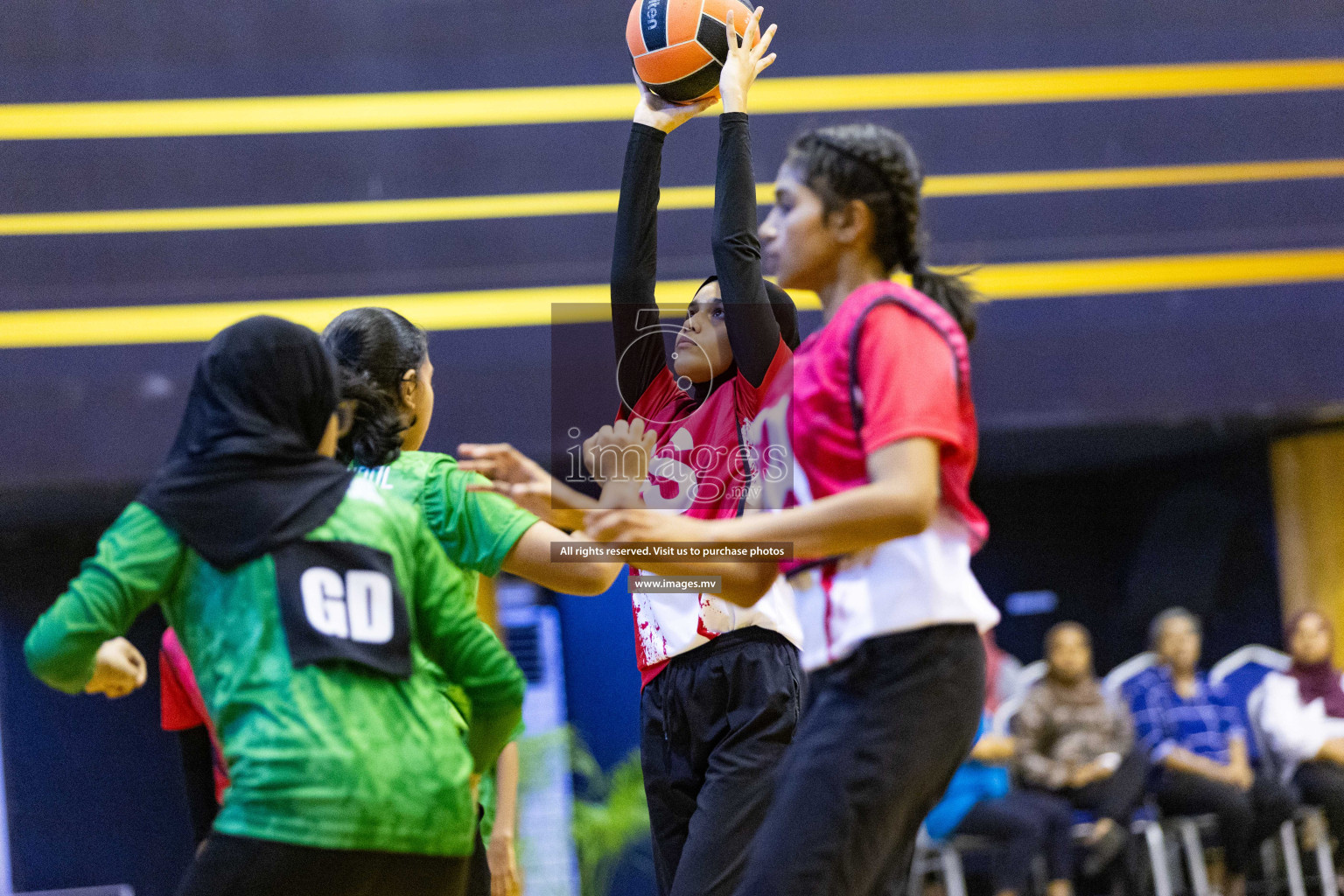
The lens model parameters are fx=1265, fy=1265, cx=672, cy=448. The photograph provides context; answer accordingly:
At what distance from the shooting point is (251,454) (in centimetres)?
186

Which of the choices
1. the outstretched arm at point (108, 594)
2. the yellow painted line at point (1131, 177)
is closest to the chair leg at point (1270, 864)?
the yellow painted line at point (1131, 177)

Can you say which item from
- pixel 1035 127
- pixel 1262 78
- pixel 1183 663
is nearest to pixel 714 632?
pixel 1183 663

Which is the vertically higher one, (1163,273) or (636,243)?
(1163,273)

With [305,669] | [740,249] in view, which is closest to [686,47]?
[740,249]

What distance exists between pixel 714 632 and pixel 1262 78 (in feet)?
21.9

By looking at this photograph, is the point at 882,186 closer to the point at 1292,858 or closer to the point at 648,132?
the point at 648,132

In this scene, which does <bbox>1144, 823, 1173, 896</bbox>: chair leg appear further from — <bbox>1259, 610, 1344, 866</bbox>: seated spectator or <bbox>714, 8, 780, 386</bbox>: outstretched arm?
<bbox>714, 8, 780, 386</bbox>: outstretched arm

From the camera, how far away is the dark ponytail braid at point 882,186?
2025 mm

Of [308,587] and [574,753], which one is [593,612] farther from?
[308,587]

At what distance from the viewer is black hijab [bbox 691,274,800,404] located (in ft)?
9.16

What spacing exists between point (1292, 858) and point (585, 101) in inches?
223

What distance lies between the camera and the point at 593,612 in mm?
7660

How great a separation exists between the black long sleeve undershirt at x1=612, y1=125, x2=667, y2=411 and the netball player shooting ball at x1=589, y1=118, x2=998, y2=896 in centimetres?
89

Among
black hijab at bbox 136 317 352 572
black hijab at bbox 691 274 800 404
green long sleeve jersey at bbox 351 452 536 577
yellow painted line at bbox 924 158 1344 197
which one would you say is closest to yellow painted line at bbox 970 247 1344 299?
yellow painted line at bbox 924 158 1344 197
